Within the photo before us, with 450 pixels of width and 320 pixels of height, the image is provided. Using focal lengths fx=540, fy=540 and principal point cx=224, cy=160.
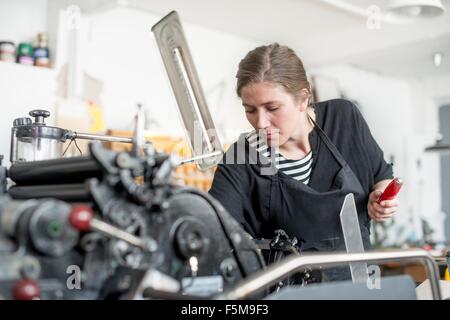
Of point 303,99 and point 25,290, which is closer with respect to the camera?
point 25,290

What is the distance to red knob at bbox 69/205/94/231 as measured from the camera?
2.34 feet

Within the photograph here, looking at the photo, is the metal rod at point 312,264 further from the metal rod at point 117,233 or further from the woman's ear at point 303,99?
the woman's ear at point 303,99

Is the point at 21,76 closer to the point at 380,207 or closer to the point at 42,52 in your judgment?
the point at 42,52

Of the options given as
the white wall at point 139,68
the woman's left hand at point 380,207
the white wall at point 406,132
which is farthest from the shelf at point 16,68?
the white wall at point 406,132

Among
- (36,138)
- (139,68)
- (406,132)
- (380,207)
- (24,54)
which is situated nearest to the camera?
(36,138)

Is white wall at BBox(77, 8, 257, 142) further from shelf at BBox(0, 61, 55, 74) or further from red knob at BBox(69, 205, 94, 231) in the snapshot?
red knob at BBox(69, 205, 94, 231)

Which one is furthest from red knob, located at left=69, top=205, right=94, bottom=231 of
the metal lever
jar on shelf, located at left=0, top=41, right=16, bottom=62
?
jar on shelf, located at left=0, top=41, right=16, bottom=62

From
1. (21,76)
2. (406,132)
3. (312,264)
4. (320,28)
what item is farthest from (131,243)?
(406,132)

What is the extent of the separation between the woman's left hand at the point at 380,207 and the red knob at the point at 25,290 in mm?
1037

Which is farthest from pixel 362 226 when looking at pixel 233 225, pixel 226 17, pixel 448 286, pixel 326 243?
pixel 226 17

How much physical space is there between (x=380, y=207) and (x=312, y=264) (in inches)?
28.3

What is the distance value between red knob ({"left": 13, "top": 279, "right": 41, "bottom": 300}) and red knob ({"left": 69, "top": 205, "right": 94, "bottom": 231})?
10cm

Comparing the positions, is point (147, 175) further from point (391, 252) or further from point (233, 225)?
point (391, 252)

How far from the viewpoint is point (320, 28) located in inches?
211
